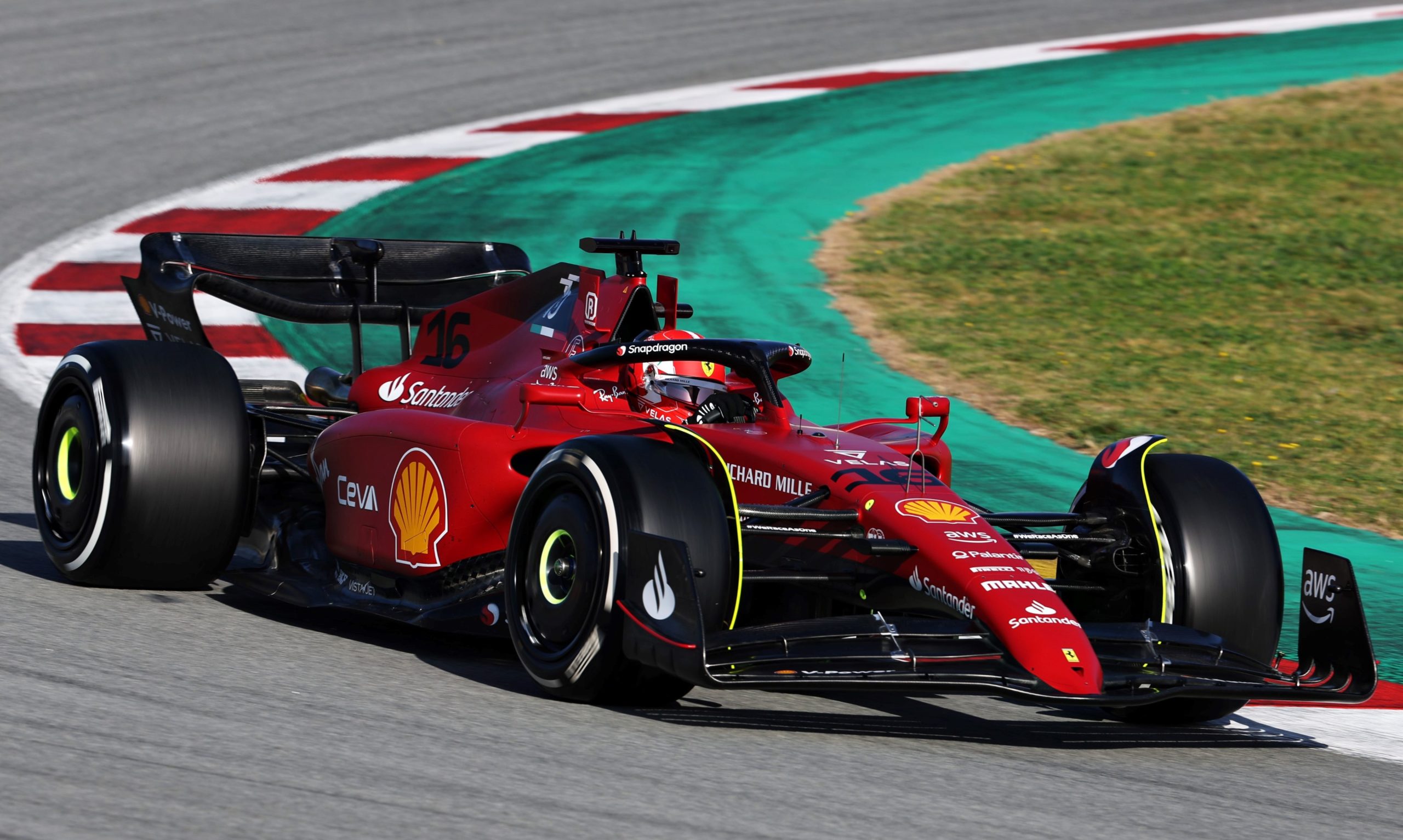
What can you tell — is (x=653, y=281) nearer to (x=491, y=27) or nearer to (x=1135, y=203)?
(x=1135, y=203)

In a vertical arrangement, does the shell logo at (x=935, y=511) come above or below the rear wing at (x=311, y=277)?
below

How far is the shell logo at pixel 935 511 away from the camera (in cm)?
569

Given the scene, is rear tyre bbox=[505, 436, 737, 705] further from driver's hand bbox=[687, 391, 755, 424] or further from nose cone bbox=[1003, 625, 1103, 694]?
nose cone bbox=[1003, 625, 1103, 694]

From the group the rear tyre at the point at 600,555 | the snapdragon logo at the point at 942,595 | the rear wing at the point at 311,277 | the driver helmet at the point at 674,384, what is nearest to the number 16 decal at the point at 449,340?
the rear wing at the point at 311,277

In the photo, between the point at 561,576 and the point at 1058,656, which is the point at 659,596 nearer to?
the point at 561,576

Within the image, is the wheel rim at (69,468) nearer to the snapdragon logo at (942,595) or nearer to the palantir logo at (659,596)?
the palantir logo at (659,596)

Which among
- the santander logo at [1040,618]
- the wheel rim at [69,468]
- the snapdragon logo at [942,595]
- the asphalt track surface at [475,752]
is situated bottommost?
the asphalt track surface at [475,752]

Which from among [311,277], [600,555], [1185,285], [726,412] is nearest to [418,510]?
[726,412]

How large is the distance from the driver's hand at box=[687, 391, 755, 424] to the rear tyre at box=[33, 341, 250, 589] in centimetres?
170

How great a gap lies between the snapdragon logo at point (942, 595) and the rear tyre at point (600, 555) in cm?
54

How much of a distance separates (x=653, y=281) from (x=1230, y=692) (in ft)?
28.7

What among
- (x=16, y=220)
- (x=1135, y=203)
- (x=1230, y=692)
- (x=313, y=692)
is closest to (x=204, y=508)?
(x=313, y=692)

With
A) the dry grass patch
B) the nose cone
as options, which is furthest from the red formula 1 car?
the dry grass patch

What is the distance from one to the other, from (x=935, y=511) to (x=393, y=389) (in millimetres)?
2801
